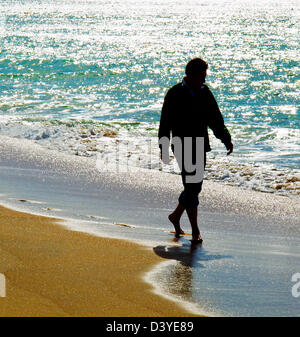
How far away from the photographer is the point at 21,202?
6703 mm

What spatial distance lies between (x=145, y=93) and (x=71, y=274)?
55.0 feet

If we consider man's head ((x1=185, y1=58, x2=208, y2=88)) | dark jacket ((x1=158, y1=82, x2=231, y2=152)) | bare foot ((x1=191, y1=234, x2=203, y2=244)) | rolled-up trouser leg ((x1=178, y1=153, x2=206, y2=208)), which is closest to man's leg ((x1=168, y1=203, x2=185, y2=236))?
rolled-up trouser leg ((x1=178, y1=153, x2=206, y2=208))

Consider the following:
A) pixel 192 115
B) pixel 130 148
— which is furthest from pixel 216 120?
pixel 130 148

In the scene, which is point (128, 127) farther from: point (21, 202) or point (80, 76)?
point (80, 76)

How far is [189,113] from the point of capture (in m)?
5.53

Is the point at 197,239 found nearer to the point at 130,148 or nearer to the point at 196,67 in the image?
the point at 196,67

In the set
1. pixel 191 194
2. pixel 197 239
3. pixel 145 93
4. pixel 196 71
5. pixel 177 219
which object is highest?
pixel 196 71

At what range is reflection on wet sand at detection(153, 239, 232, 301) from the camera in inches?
167

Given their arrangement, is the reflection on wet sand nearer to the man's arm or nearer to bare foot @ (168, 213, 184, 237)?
bare foot @ (168, 213, 184, 237)

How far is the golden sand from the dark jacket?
1.16 meters

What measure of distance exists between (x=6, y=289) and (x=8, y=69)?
2433cm

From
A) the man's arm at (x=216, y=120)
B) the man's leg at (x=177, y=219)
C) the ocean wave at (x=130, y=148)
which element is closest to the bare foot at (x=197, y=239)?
the man's leg at (x=177, y=219)

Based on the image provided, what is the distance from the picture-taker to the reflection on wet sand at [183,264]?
425 cm

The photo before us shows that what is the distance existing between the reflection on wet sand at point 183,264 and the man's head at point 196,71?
1.47 metres
